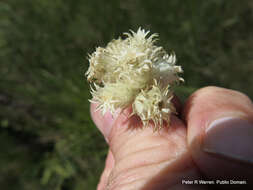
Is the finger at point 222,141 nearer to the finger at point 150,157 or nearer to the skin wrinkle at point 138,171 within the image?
the finger at point 150,157

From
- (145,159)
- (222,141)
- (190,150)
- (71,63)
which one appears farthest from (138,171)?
(71,63)

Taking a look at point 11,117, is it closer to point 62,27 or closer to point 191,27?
point 62,27

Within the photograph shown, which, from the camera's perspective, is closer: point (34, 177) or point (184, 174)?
point (184, 174)

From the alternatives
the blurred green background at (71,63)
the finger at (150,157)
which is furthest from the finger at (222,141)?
the blurred green background at (71,63)

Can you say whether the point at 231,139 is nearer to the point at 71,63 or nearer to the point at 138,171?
the point at 138,171

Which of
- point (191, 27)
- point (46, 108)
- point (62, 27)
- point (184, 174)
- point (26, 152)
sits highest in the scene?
point (62, 27)

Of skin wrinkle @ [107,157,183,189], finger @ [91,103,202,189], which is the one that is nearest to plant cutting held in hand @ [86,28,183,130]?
finger @ [91,103,202,189]

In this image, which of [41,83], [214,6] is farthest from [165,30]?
[41,83]
